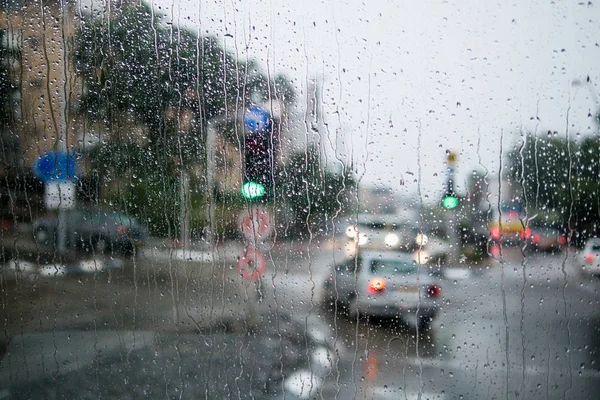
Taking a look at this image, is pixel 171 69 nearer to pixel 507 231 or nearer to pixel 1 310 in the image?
pixel 1 310

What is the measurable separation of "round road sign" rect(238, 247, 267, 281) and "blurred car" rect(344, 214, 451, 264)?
1.11 feet

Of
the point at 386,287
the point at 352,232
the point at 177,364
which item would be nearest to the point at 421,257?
the point at 386,287

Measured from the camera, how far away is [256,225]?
2.11 metres

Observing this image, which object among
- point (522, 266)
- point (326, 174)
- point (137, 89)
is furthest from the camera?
point (137, 89)

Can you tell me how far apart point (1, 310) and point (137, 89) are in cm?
118

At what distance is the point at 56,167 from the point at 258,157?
920mm

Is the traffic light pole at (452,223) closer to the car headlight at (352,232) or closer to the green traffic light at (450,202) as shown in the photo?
the green traffic light at (450,202)

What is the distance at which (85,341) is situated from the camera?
7.41 feet

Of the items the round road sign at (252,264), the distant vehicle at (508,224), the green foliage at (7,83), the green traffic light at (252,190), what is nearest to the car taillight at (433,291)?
the distant vehicle at (508,224)

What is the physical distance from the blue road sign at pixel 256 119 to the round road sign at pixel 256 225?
0.33 meters

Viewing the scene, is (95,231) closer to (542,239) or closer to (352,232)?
(352,232)

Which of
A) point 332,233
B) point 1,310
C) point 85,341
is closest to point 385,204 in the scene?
point 332,233

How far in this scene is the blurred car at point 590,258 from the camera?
6.45ft

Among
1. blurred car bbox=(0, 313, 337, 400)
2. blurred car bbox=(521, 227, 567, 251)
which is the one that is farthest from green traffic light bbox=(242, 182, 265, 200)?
blurred car bbox=(521, 227, 567, 251)
